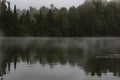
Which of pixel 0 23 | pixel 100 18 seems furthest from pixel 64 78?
pixel 100 18

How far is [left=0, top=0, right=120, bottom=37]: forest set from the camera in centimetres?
12057

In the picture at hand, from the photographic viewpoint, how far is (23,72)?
25328 millimetres

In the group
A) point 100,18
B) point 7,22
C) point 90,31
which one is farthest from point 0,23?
point 100,18

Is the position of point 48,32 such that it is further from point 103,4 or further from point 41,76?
point 41,76

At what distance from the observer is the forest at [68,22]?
12057cm

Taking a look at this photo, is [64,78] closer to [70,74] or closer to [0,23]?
[70,74]

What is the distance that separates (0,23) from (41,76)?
95710 mm

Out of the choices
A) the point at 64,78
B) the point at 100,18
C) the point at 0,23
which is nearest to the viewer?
the point at 64,78

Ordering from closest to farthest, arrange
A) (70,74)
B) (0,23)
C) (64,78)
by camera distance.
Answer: (64,78) < (70,74) < (0,23)

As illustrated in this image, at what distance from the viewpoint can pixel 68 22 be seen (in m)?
138

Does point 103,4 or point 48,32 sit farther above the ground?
point 103,4

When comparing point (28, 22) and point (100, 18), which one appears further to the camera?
point (100, 18)

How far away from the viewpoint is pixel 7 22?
117625 mm

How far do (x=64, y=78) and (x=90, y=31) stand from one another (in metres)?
117
